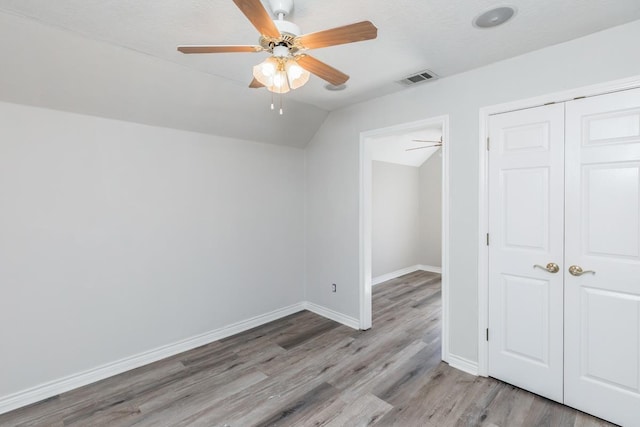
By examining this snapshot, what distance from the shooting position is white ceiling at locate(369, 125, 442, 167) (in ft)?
16.5

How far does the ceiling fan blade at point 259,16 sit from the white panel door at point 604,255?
2.18 metres

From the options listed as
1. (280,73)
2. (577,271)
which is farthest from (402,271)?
(280,73)

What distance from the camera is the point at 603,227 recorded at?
2068mm

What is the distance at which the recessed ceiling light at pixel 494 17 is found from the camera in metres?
1.80

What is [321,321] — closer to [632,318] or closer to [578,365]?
[578,365]

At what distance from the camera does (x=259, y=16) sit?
4.30ft

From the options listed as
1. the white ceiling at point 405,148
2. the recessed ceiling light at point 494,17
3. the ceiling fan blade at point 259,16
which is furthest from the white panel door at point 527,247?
the white ceiling at point 405,148

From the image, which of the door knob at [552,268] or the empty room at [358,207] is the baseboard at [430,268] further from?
the door knob at [552,268]

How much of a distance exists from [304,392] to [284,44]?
2491mm

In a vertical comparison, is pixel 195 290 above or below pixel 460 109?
below

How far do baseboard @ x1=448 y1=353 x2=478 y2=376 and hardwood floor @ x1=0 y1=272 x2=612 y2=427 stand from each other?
0.06m

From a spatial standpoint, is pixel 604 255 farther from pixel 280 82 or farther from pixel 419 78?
pixel 280 82

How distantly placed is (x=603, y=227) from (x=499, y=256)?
0.69 metres

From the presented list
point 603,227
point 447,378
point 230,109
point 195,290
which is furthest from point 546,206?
point 195,290
